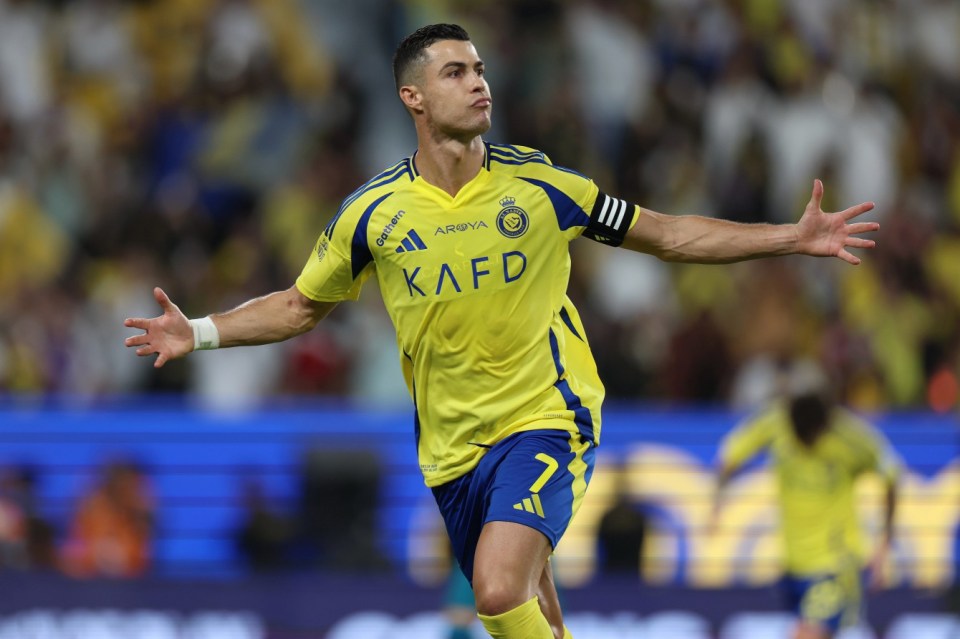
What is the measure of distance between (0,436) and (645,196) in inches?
226

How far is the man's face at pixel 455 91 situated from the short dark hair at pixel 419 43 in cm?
3

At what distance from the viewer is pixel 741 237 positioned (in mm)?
7074

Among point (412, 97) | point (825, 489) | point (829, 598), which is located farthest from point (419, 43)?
point (829, 598)

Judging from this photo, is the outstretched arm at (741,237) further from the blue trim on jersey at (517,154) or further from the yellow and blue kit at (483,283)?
the blue trim on jersey at (517,154)

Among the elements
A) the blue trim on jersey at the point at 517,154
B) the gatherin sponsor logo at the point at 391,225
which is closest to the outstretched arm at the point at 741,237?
the blue trim on jersey at the point at 517,154

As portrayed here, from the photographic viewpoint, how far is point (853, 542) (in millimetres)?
11500

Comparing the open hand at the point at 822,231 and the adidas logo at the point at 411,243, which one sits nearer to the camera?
the open hand at the point at 822,231

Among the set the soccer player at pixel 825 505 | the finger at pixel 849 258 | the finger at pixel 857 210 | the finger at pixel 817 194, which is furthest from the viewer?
the soccer player at pixel 825 505

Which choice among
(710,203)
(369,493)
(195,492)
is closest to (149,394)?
(195,492)

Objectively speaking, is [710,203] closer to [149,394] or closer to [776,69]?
[776,69]

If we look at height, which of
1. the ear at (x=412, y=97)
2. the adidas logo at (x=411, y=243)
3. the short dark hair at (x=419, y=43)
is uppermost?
the short dark hair at (x=419, y=43)

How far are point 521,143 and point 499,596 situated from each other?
8842 mm

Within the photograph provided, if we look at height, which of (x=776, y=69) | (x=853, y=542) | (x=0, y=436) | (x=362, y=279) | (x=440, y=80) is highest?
(x=776, y=69)

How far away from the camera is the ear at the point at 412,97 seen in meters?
7.26
